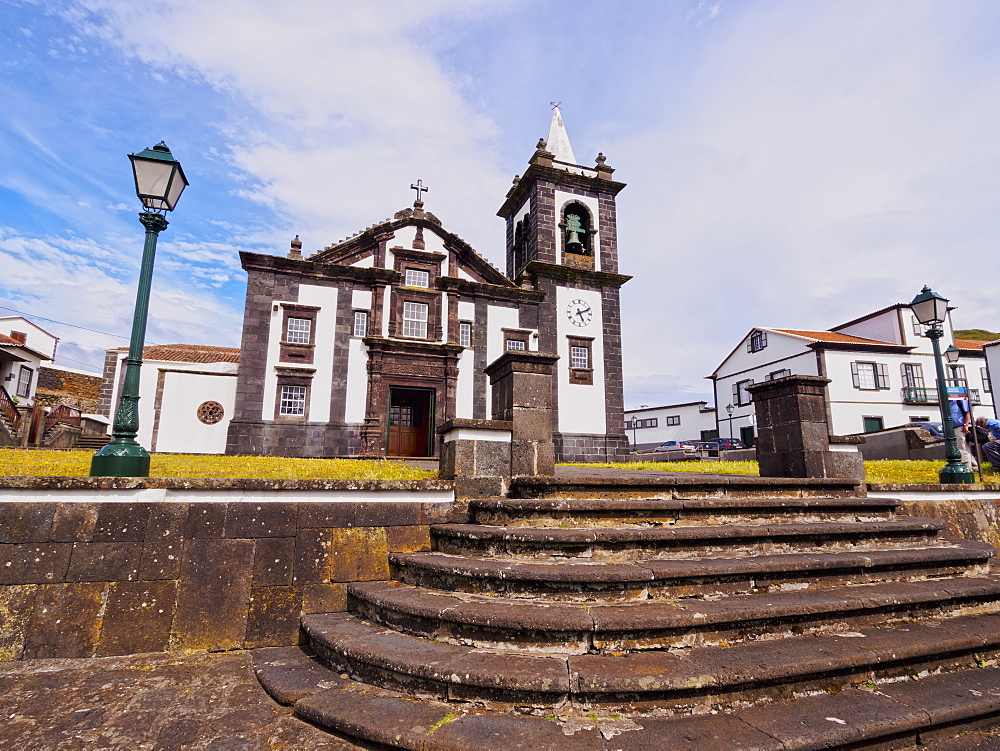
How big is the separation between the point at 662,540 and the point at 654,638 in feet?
3.52

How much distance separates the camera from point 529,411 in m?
5.86

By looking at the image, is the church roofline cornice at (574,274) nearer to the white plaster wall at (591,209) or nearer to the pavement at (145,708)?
the white plaster wall at (591,209)

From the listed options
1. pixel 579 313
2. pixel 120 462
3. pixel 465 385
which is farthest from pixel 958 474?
pixel 465 385

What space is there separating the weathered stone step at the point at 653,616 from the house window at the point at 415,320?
14784 millimetres

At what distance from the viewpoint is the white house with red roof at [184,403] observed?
16516 millimetres

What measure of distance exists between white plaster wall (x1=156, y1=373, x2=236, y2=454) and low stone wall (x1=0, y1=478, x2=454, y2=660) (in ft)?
43.7

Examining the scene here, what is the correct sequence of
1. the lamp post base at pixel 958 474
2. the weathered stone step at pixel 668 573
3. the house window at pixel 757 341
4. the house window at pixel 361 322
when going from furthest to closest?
the house window at pixel 757 341 → the house window at pixel 361 322 → the lamp post base at pixel 958 474 → the weathered stone step at pixel 668 573

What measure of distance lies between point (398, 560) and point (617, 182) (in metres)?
20.1

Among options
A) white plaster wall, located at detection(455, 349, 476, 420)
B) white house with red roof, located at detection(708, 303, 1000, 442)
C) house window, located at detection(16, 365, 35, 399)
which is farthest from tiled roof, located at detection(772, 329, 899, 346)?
house window, located at detection(16, 365, 35, 399)

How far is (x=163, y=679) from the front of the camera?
3.68m

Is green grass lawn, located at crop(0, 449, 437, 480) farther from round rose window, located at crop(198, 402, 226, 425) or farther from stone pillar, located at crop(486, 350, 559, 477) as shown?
round rose window, located at crop(198, 402, 226, 425)

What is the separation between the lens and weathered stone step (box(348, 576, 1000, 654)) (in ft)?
10.8

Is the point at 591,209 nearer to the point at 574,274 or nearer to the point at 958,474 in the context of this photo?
the point at 574,274

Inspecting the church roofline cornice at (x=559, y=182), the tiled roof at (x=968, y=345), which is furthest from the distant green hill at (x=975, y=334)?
the church roofline cornice at (x=559, y=182)
